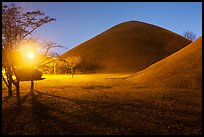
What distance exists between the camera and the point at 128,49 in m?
86.8

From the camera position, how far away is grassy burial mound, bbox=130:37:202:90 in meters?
25.7

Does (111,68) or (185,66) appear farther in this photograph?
(111,68)

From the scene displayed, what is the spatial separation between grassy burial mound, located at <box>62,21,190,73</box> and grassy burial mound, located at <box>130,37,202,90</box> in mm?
35276

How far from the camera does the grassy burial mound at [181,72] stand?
25.7 metres

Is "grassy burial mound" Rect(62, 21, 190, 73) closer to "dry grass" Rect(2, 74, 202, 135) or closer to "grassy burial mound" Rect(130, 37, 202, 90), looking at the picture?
"grassy burial mound" Rect(130, 37, 202, 90)

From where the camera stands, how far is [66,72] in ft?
217

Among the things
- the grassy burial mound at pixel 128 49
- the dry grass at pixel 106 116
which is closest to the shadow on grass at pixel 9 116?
the dry grass at pixel 106 116

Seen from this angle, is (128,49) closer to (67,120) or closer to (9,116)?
(9,116)

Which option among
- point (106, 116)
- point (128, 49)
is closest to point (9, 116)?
point (106, 116)

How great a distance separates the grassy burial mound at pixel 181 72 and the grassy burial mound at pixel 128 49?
35276mm

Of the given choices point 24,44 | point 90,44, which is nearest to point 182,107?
point 24,44

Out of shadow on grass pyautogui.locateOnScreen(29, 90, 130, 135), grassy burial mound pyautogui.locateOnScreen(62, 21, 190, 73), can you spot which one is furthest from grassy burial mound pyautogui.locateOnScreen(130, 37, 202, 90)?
grassy burial mound pyautogui.locateOnScreen(62, 21, 190, 73)

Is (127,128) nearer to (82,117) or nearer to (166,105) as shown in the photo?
(82,117)

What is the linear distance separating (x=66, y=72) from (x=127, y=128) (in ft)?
183
